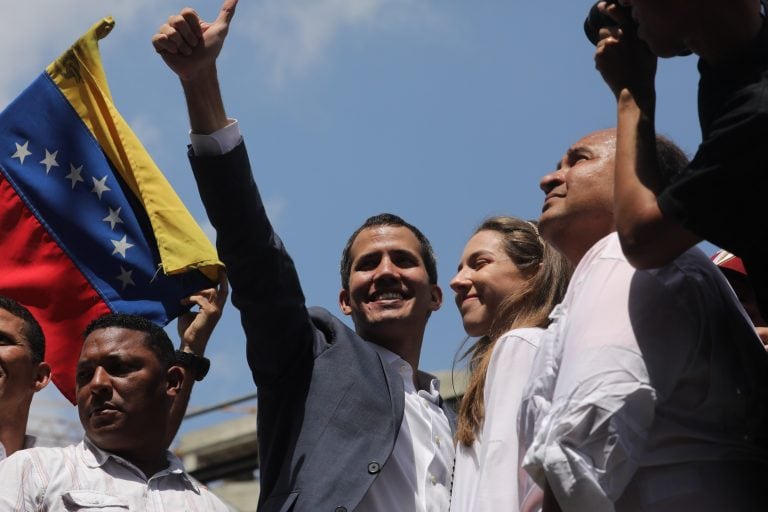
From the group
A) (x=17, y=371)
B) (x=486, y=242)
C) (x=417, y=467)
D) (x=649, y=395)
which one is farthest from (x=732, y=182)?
(x=17, y=371)

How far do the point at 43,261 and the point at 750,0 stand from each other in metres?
4.55

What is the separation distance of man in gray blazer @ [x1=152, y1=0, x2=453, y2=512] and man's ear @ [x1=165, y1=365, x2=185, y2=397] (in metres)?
0.55

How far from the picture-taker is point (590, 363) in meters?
2.91

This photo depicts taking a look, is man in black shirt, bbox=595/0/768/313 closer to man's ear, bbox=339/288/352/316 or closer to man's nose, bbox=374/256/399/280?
man's nose, bbox=374/256/399/280

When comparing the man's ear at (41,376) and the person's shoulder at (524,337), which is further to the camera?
the man's ear at (41,376)

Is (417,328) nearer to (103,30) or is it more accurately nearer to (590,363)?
(590,363)

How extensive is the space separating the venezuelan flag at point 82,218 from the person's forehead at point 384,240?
107 centimetres

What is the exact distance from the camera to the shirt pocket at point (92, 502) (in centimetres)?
438

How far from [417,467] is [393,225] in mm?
1248

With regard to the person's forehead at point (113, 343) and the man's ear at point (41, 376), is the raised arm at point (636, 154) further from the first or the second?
the man's ear at point (41, 376)

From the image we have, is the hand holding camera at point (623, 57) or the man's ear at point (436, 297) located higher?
the hand holding camera at point (623, 57)

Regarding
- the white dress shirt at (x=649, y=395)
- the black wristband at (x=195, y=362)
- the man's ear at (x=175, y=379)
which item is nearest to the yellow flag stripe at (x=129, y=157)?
the black wristband at (x=195, y=362)

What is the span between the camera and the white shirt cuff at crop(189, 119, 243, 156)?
457cm

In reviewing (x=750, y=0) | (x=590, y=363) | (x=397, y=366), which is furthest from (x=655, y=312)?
(x=397, y=366)
